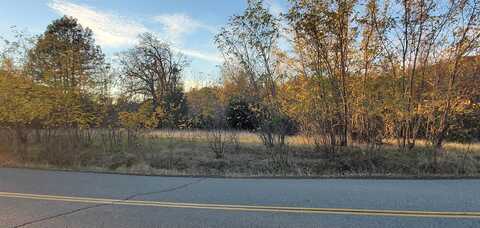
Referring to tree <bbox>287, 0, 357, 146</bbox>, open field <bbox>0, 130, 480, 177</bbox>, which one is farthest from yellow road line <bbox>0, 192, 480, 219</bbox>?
tree <bbox>287, 0, 357, 146</bbox>

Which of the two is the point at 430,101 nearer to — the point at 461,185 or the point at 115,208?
the point at 461,185

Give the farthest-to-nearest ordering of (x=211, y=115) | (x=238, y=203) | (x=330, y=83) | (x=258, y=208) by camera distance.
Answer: (x=211, y=115) < (x=330, y=83) < (x=238, y=203) < (x=258, y=208)

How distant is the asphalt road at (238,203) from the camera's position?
495cm

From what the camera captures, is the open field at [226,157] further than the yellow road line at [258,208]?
Yes

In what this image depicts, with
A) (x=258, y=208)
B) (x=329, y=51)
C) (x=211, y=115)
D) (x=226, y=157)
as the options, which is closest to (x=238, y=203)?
(x=258, y=208)

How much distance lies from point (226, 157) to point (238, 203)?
7.59 metres

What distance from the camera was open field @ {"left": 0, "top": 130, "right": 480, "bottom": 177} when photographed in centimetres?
1111

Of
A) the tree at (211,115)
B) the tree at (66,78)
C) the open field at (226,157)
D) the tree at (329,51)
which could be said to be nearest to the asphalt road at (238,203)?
the open field at (226,157)

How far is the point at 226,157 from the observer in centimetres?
1366

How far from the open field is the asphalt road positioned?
238cm

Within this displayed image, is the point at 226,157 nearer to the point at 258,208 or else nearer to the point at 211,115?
the point at 211,115

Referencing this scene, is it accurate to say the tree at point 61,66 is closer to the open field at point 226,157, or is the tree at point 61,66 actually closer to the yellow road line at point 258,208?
the open field at point 226,157

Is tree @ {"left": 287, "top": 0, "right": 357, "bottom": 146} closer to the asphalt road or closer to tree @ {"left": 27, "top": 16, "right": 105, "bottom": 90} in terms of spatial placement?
the asphalt road

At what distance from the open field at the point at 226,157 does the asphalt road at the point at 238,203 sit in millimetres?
2383
